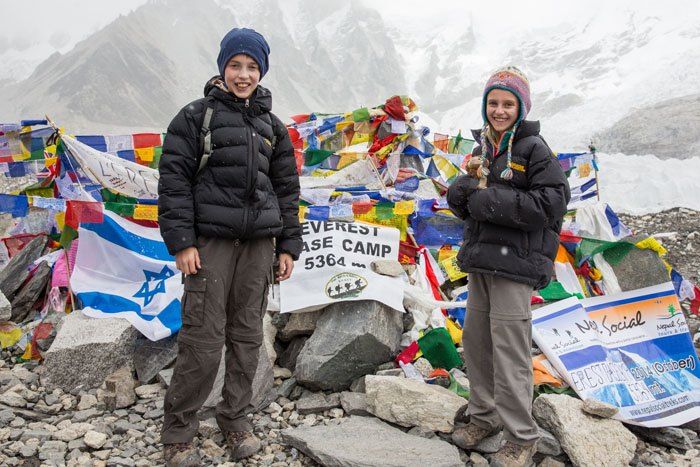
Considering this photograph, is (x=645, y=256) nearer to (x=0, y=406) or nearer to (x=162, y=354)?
(x=162, y=354)

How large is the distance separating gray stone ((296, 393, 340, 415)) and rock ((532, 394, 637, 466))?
140 cm

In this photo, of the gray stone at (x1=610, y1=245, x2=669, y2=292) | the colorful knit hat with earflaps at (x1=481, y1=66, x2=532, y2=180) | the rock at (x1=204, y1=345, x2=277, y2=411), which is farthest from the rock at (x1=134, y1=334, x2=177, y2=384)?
the gray stone at (x1=610, y1=245, x2=669, y2=292)

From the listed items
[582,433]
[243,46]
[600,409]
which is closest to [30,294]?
[243,46]

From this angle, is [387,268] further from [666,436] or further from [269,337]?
[666,436]

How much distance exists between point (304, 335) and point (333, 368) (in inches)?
25.1

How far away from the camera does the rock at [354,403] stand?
3721 mm

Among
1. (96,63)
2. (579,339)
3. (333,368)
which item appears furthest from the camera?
(96,63)

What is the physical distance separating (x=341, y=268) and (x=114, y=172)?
2614mm

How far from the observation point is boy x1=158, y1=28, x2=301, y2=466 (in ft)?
9.31

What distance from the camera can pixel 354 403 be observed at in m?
3.78

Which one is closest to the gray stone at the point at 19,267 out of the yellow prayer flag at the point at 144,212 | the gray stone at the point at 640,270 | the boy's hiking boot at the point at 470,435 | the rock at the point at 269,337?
the yellow prayer flag at the point at 144,212

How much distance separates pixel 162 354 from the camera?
4203mm

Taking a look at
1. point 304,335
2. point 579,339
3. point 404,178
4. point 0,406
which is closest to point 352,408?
point 304,335

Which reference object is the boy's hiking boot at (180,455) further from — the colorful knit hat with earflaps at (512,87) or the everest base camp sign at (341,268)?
the colorful knit hat with earflaps at (512,87)
